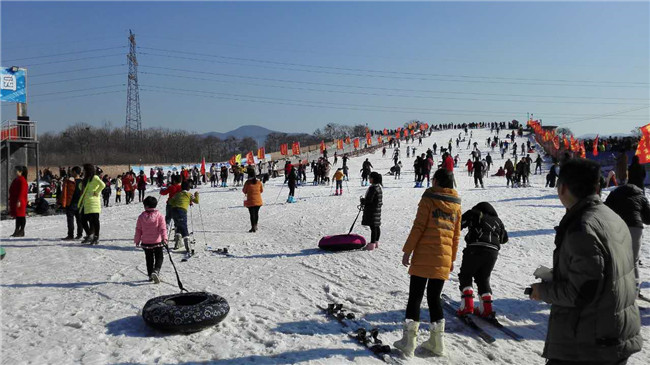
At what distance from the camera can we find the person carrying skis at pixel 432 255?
4203 mm

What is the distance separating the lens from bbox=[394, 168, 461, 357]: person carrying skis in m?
4.20

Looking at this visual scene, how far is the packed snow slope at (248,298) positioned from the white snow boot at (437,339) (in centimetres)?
10

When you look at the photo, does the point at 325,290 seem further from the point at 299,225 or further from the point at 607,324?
the point at 299,225

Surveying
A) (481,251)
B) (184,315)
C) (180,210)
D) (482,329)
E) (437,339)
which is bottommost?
(482,329)

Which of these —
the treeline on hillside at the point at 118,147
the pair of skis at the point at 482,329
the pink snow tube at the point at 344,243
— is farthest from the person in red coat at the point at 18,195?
the treeline on hillside at the point at 118,147

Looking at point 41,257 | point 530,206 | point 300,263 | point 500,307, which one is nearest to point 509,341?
point 500,307

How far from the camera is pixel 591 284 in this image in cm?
221

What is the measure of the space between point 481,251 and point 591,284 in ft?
10.3

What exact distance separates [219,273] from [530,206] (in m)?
11.5

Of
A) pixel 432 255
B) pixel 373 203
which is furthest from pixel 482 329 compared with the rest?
pixel 373 203

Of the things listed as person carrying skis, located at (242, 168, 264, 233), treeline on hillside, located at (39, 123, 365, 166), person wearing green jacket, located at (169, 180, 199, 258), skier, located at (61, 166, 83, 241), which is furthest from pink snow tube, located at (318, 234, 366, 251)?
treeline on hillside, located at (39, 123, 365, 166)

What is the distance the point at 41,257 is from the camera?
873 centimetres

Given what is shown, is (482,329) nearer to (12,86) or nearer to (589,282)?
(589,282)

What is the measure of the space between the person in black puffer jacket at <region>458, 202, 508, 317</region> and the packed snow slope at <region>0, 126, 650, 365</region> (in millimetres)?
320
